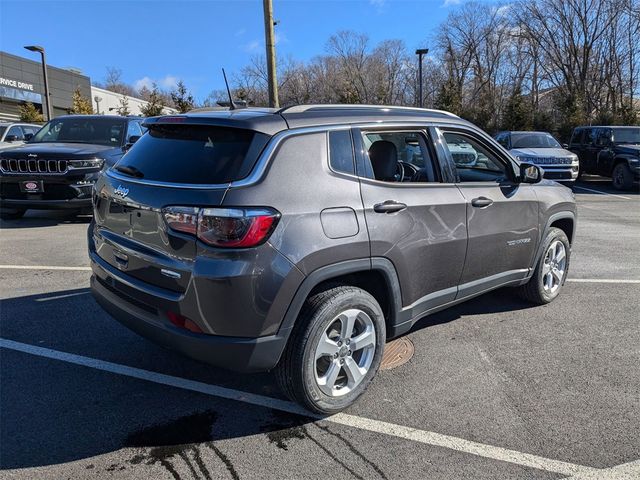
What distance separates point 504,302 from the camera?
5172 mm

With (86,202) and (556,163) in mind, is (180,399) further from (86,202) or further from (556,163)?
(556,163)

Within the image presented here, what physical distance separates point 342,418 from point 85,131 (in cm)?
859

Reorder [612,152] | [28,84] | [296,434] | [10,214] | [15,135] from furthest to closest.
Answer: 1. [28,84]
2. [612,152]
3. [15,135]
4. [10,214]
5. [296,434]

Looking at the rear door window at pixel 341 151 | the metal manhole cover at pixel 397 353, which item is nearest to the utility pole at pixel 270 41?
the metal manhole cover at pixel 397 353

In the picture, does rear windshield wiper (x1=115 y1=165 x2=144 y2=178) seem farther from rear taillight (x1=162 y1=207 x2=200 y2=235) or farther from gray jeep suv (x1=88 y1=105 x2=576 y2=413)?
rear taillight (x1=162 y1=207 x2=200 y2=235)

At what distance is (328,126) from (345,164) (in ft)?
0.83

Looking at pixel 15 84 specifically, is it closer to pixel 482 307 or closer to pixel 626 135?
pixel 626 135

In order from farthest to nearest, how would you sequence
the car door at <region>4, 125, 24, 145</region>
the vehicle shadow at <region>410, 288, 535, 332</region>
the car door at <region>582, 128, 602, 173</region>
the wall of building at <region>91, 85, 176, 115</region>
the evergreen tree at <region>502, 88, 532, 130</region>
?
the wall of building at <region>91, 85, 176, 115</region>
the evergreen tree at <region>502, 88, 532, 130</region>
the car door at <region>582, 128, 602, 173</region>
the car door at <region>4, 125, 24, 145</region>
the vehicle shadow at <region>410, 288, 535, 332</region>

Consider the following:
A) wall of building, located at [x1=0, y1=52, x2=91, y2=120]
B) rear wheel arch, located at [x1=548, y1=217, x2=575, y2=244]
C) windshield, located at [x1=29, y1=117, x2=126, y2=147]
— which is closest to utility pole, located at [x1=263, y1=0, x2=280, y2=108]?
windshield, located at [x1=29, y1=117, x2=126, y2=147]

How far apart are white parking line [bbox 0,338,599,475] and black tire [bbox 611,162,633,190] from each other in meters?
15.7

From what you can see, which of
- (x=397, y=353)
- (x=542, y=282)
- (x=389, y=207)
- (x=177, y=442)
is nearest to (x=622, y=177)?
(x=542, y=282)

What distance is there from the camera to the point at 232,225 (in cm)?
260

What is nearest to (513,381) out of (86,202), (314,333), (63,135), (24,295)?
(314,333)

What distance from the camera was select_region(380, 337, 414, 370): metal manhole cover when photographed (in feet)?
12.4
